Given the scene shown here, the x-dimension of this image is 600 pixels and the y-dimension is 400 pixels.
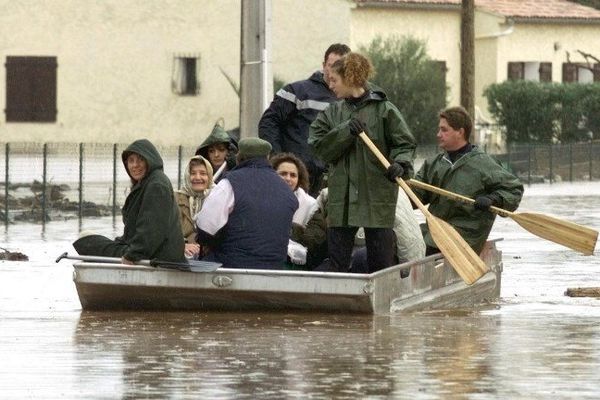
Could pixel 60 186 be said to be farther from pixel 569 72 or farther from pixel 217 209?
pixel 569 72

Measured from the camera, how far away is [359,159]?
49.1ft

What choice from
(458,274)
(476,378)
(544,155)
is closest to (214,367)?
(476,378)

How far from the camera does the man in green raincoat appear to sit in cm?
1606

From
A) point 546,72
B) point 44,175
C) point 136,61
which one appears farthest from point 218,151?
point 546,72

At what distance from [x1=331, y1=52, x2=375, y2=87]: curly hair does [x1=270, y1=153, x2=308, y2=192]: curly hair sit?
1.08 metres

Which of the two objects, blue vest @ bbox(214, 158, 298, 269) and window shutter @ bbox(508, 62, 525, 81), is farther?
window shutter @ bbox(508, 62, 525, 81)

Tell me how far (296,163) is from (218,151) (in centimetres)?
141

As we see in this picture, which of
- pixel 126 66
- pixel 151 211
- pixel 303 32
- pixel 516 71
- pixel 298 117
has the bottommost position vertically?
pixel 151 211

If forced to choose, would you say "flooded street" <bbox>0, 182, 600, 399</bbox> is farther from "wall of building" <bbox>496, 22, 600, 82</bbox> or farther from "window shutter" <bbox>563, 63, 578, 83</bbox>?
"window shutter" <bbox>563, 63, 578, 83</bbox>

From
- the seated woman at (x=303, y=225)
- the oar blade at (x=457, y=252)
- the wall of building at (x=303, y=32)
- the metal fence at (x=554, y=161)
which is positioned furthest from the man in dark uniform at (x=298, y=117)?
the wall of building at (x=303, y=32)

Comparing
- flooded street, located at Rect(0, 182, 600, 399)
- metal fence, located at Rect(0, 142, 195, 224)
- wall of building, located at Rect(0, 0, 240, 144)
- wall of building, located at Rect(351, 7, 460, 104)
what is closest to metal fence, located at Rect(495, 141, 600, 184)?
wall of building, located at Rect(351, 7, 460, 104)

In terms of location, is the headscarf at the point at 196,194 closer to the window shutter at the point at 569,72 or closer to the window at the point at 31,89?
the window at the point at 31,89

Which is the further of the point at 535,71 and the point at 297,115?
the point at 535,71

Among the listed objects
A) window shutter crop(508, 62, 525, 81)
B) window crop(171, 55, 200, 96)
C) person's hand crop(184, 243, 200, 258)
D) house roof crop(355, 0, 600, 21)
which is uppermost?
house roof crop(355, 0, 600, 21)
